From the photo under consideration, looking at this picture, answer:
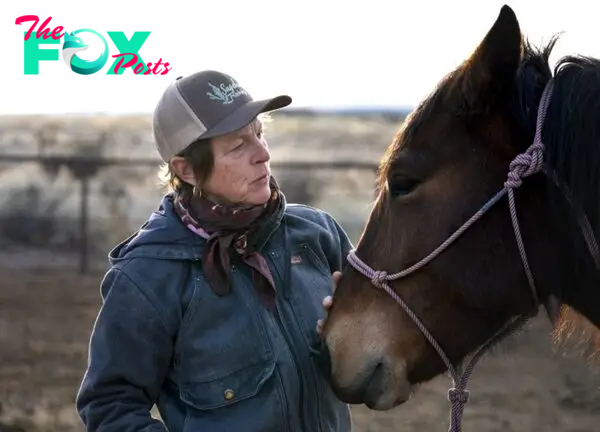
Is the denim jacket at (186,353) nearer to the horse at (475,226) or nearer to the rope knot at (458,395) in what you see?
the horse at (475,226)

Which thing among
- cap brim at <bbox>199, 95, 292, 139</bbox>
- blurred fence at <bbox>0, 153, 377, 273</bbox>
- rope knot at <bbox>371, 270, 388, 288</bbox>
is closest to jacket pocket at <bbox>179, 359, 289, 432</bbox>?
rope knot at <bbox>371, 270, 388, 288</bbox>

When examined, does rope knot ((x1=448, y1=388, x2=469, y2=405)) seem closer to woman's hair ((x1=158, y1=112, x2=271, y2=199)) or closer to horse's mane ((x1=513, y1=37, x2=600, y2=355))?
horse's mane ((x1=513, y1=37, x2=600, y2=355))

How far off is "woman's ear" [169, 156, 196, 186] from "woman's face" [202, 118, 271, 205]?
0.04m

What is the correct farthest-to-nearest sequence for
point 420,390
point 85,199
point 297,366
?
point 85,199
point 420,390
point 297,366

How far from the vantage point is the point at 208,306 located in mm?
1901

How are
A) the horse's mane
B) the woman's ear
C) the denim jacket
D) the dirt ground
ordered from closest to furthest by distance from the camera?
the horse's mane → the denim jacket → the woman's ear → the dirt ground

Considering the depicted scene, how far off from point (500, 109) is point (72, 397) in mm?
4108

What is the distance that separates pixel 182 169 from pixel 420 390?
3753 millimetres

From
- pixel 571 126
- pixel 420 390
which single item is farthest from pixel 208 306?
pixel 420 390

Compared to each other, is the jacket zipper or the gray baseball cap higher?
the gray baseball cap

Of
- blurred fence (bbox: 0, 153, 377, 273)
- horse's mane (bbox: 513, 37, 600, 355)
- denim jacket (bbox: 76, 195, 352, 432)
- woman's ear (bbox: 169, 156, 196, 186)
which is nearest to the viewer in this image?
horse's mane (bbox: 513, 37, 600, 355)

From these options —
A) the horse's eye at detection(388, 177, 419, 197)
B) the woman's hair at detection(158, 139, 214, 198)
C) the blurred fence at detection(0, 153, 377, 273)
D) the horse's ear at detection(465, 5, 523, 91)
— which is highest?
the horse's ear at detection(465, 5, 523, 91)

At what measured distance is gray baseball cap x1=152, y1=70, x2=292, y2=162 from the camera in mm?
1927

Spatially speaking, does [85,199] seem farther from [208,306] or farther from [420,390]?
[208,306]
